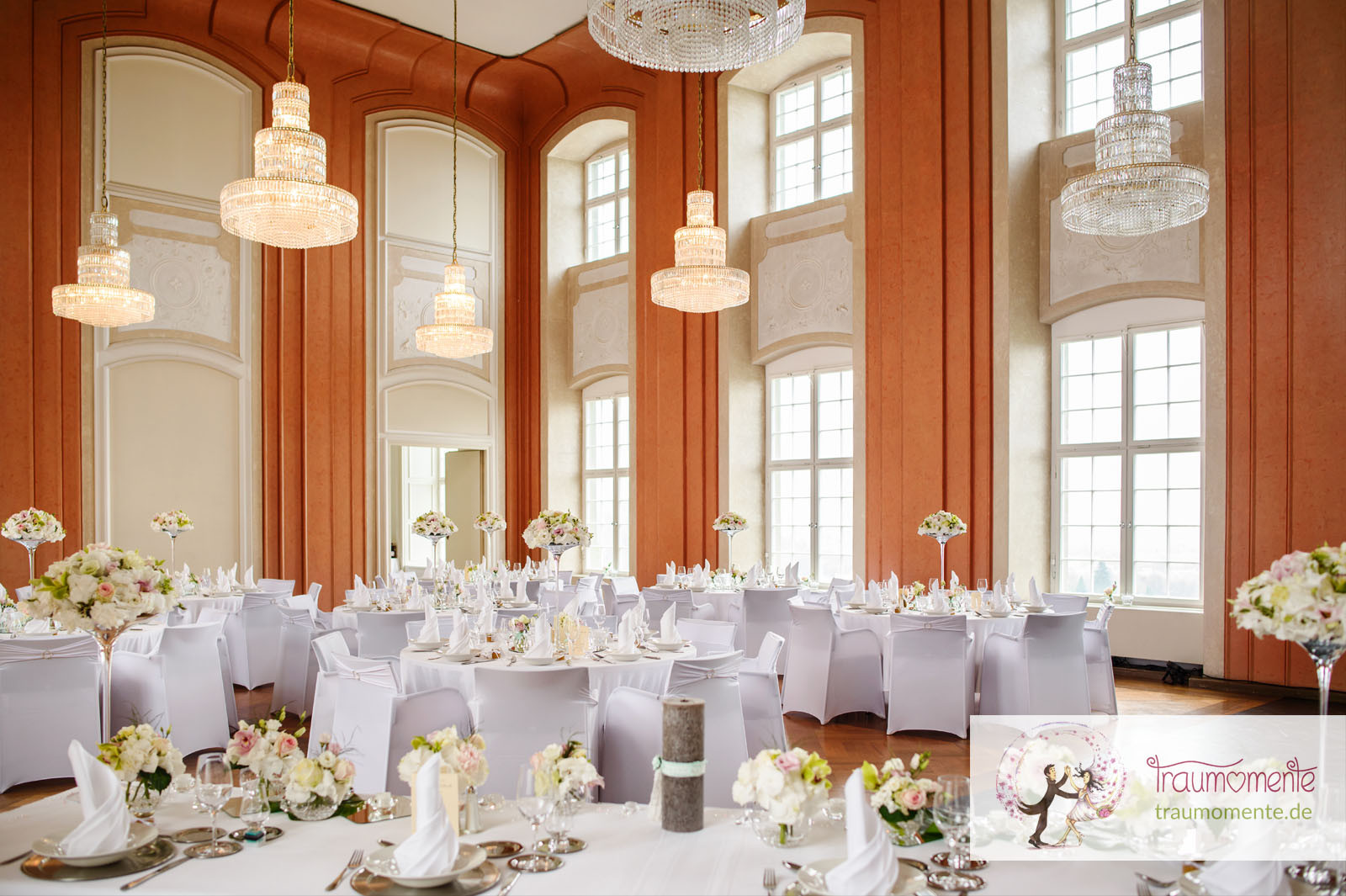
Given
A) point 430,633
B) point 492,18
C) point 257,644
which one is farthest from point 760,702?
point 492,18

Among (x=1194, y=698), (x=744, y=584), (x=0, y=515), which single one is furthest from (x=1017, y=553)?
(x=0, y=515)

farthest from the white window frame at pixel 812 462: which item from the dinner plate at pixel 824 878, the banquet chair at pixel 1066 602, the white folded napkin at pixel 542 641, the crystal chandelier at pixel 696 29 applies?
the dinner plate at pixel 824 878

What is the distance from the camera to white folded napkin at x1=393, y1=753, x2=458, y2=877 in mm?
2129

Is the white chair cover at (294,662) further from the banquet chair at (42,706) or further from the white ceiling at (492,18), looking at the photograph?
the white ceiling at (492,18)

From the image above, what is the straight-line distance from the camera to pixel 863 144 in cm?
1035

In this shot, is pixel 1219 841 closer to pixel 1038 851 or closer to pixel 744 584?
pixel 1038 851

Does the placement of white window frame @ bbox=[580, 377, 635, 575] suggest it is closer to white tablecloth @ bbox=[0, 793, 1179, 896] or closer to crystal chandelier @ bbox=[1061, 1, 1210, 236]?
crystal chandelier @ bbox=[1061, 1, 1210, 236]

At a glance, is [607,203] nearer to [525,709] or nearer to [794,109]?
[794,109]

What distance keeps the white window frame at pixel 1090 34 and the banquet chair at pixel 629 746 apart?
7.44 m

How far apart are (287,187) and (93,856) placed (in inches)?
184

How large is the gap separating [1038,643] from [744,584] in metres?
3.09

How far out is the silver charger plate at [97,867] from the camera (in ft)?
7.18

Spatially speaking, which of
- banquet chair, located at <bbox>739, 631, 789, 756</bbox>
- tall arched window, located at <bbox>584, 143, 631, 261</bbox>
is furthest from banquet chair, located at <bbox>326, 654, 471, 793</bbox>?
tall arched window, located at <bbox>584, 143, 631, 261</bbox>

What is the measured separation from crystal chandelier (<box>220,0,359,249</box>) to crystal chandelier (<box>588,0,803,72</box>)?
239 centimetres
